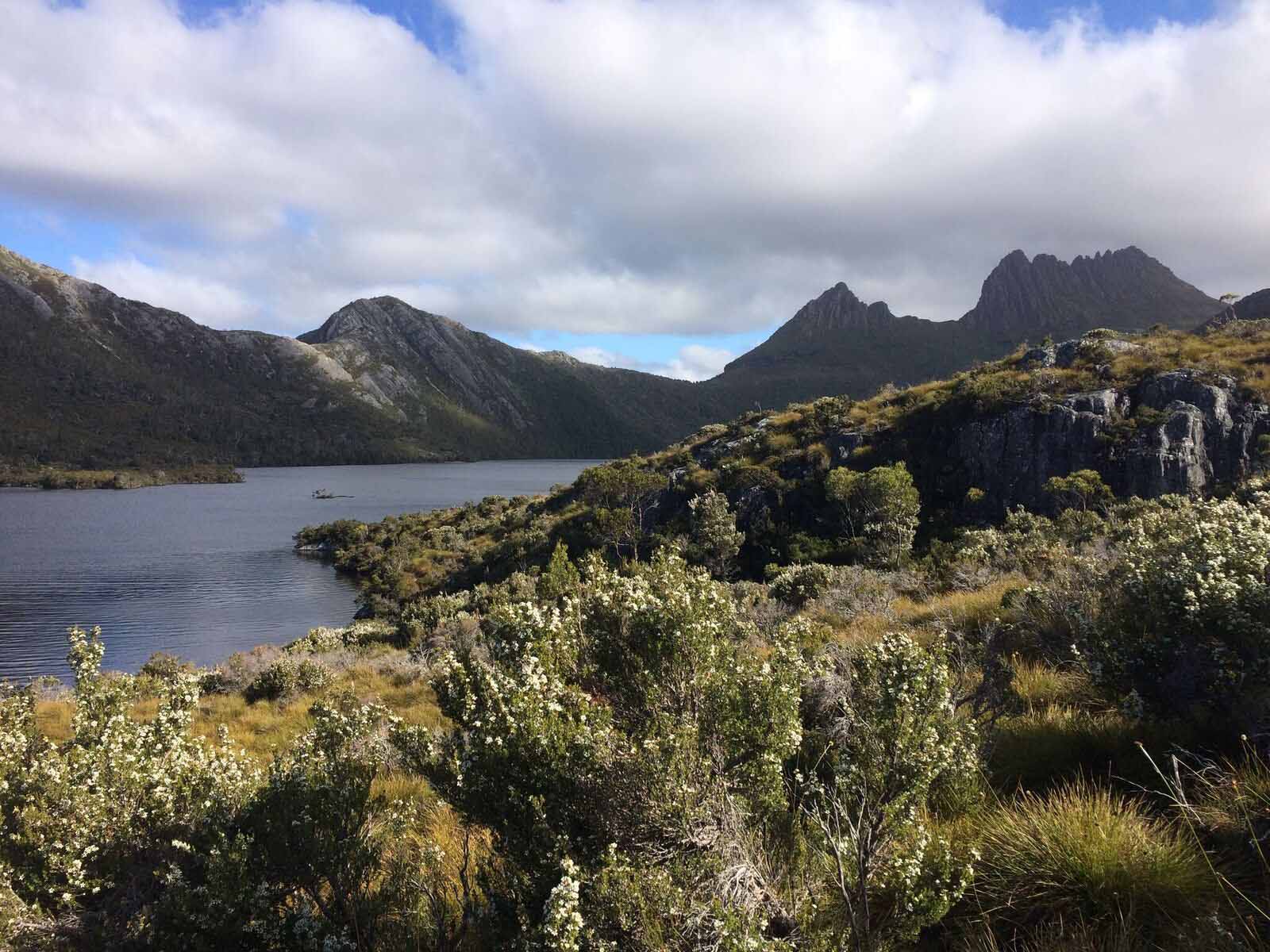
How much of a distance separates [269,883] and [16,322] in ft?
907

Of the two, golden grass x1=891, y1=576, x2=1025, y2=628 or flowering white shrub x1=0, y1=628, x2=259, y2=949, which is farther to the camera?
golden grass x1=891, y1=576, x2=1025, y2=628

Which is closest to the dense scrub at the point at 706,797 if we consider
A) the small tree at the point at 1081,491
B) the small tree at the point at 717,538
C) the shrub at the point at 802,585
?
the shrub at the point at 802,585

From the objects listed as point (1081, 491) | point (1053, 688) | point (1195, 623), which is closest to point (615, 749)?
point (1195, 623)

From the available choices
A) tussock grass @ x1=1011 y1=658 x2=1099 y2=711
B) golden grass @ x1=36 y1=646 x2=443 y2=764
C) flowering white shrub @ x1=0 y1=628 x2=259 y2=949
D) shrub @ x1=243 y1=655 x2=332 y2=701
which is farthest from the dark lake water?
tussock grass @ x1=1011 y1=658 x2=1099 y2=711

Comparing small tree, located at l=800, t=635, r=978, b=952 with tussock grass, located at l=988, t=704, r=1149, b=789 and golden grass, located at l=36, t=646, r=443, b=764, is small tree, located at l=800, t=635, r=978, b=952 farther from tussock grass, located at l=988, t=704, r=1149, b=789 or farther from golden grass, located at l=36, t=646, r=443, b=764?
golden grass, located at l=36, t=646, r=443, b=764

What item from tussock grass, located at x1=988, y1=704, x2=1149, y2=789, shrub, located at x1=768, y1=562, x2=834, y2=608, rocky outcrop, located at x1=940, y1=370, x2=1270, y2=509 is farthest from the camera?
rocky outcrop, located at x1=940, y1=370, x2=1270, y2=509

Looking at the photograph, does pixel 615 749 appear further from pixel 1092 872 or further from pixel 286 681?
pixel 286 681

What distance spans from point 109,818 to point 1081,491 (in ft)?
95.1

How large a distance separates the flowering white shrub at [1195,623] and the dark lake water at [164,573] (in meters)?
35.6

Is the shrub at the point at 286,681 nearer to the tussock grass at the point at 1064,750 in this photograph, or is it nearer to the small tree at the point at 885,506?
the tussock grass at the point at 1064,750

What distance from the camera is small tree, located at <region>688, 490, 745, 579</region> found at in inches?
1161

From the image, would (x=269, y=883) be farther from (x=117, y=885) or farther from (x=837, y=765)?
(x=837, y=765)

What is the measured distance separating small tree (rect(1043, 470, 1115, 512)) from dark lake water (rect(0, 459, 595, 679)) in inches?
1500

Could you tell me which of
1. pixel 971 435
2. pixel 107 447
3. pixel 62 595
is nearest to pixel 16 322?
pixel 107 447
